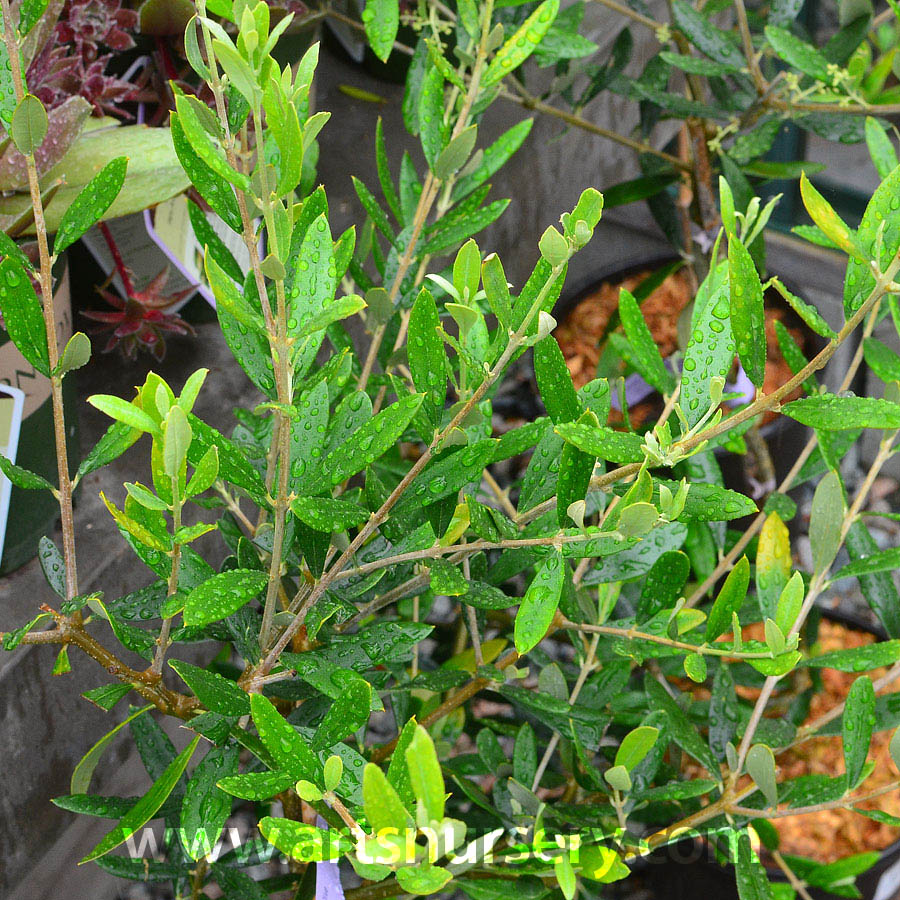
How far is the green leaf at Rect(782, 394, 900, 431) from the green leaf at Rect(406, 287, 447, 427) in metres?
0.16

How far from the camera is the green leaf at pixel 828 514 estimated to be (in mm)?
637

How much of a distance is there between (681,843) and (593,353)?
912mm

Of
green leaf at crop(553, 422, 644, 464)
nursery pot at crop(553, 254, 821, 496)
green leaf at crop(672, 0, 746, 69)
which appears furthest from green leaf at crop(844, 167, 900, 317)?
nursery pot at crop(553, 254, 821, 496)

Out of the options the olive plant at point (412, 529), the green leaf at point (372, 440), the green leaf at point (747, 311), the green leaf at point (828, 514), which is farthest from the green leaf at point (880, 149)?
the green leaf at point (372, 440)

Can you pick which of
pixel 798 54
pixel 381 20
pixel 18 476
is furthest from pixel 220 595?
pixel 798 54

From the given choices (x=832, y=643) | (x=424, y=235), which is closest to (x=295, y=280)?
(x=424, y=235)

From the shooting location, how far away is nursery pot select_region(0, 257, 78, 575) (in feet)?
2.31

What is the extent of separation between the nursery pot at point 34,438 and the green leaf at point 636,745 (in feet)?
1.56

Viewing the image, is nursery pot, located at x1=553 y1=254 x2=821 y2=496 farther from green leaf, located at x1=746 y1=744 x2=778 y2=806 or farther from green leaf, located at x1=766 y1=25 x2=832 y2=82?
green leaf, located at x1=746 y1=744 x2=778 y2=806

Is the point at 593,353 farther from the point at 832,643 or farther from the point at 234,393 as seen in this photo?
the point at 234,393

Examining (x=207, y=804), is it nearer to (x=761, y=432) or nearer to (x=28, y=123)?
(x=28, y=123)

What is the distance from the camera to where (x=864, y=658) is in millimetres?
655

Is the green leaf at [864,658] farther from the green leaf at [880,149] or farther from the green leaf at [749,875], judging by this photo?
the green leaf at [880,149]

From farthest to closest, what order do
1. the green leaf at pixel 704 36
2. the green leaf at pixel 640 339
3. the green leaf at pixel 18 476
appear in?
the green leaf at pixel 704 36 < the green leaf at pixel 640 339 < the green leaf at pixel 18 476
